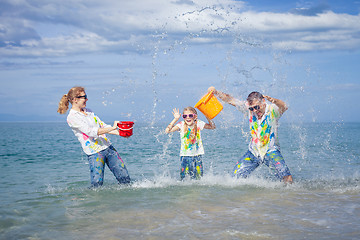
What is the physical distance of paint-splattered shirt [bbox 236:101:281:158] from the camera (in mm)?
6238

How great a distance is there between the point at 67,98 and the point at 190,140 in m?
2.41

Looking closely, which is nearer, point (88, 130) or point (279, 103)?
point (88, 130)

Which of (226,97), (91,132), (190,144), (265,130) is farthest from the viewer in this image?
(190,144)

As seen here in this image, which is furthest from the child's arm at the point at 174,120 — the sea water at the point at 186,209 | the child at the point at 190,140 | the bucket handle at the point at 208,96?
the sea water at the point at 186,209

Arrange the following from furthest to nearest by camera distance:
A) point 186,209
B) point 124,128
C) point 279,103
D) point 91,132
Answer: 1. point 279,103
2. point 91,132
3. point 124,128
4. point 186,209

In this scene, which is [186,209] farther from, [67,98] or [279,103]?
[67,98]

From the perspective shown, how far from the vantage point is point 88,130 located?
5688mm

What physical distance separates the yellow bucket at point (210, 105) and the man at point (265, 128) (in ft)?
0.40

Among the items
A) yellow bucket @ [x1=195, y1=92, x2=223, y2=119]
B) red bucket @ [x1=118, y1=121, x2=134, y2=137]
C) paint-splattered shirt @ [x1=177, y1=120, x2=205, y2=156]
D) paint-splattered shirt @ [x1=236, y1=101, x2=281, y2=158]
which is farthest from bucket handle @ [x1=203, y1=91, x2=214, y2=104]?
red bucket @ [x1=118, y1=121, x2=134, y2=137]

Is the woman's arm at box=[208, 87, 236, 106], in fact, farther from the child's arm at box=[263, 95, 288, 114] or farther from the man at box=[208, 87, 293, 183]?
the child's arm at box=[263, 95, 288, 114]

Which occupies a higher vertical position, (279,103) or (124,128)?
(279,103)

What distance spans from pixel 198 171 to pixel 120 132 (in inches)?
76.8

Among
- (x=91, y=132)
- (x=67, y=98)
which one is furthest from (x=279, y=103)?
(x=67, y=98)

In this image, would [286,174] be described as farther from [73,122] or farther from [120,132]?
[73,122]
